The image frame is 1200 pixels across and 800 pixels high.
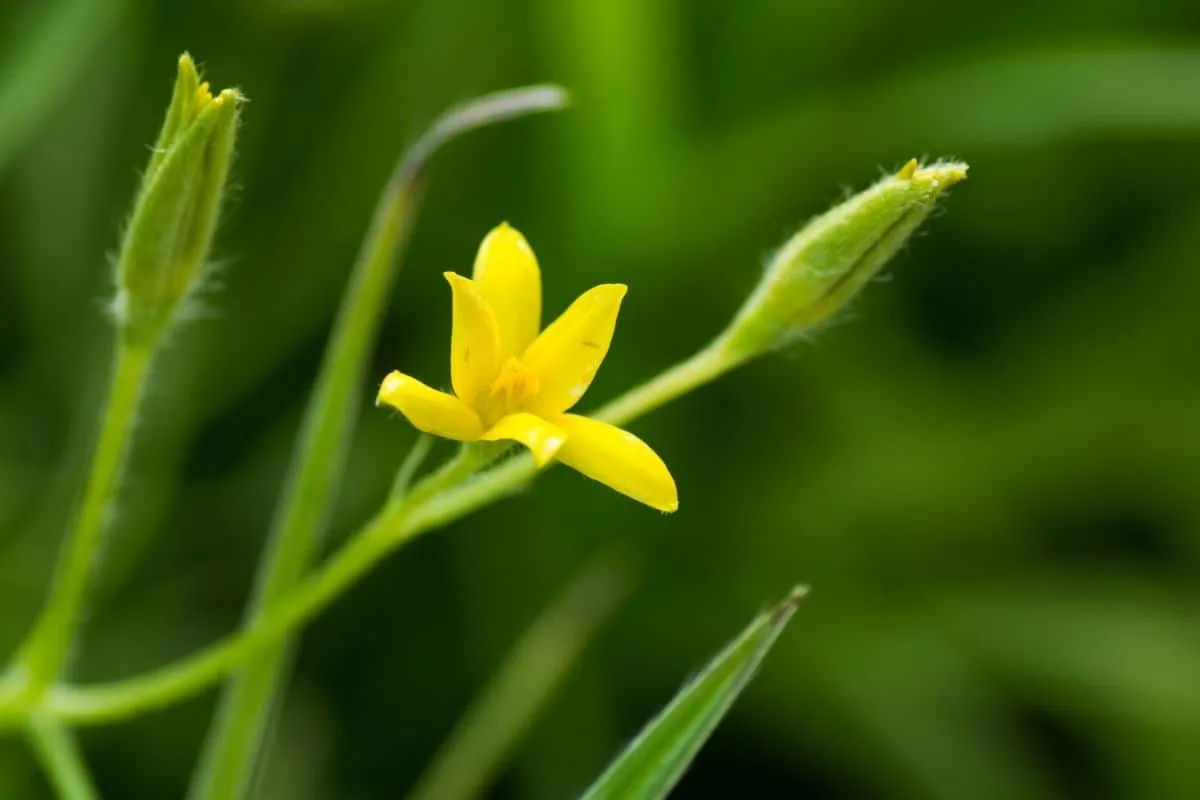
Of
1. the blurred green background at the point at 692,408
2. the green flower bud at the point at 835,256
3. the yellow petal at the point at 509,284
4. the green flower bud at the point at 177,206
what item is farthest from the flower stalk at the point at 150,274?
the blurred green background at the point at 692,408

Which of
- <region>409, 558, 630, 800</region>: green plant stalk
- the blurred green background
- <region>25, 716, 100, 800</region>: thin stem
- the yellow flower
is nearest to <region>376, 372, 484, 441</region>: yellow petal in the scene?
the yellow flower

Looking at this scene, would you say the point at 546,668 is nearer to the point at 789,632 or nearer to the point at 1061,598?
the point at 789,632

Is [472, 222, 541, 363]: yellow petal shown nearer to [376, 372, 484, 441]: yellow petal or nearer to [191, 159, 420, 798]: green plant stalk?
[376, 372, 484, 441]: yellow petal

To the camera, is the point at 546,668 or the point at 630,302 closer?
the point at 546,668

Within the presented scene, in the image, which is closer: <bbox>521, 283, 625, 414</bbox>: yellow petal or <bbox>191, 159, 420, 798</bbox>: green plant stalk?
<bbox>521, 283, 625, 414</bbox>: yellow petal

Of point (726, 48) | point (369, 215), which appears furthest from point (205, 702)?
point (726, 48)

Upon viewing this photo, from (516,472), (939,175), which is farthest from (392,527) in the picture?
(939,175)

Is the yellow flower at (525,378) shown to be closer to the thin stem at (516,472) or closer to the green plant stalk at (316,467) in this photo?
the thin stem at (516,472)
